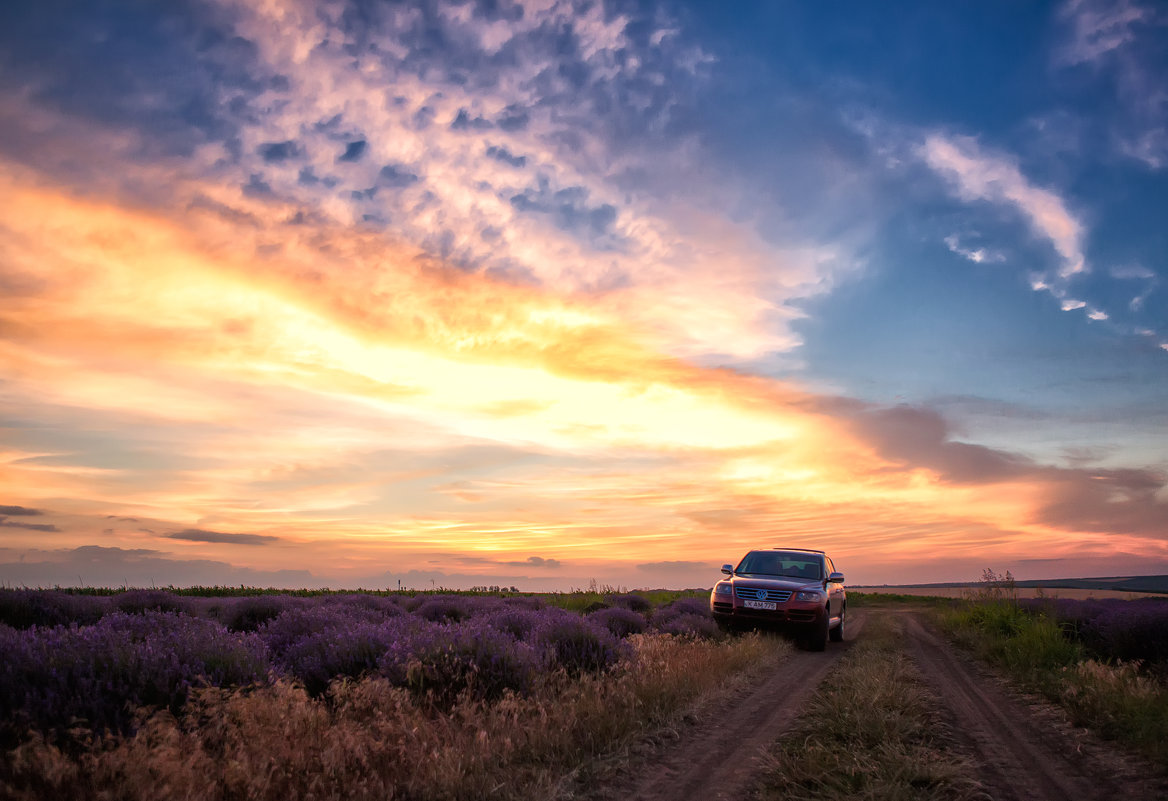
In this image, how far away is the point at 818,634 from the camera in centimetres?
1570

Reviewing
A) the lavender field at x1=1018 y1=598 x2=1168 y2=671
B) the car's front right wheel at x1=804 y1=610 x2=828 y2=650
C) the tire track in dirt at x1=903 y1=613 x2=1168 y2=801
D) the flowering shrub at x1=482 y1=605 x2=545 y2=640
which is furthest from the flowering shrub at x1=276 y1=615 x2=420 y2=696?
the lavender field at x1=1018 y1=598 x2=1168 y2=671

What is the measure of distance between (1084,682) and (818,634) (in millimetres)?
6515

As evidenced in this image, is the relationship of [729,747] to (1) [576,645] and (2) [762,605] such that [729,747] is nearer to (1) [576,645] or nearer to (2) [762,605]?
(1) [576,645]

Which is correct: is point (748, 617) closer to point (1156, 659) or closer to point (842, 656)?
point (842, 656)

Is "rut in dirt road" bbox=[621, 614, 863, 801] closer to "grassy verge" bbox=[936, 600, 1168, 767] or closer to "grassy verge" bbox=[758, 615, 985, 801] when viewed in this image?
"grassy verge" bbox=[758, 615, 985, 801]

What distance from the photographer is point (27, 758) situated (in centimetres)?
458

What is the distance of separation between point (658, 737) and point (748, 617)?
8944mm

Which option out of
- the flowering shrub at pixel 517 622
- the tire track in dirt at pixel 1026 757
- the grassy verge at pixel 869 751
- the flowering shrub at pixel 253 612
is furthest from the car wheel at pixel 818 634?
the flowering shrub at pixel 253 612

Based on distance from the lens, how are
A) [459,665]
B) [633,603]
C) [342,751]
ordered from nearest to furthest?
[342,751]
[459,665]
[633,603]

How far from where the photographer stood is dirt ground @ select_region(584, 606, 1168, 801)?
5.86 metres

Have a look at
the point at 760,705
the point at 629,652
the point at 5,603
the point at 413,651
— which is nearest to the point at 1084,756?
the point at 760,705

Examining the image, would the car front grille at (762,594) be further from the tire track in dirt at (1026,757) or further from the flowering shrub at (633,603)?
the flowering shrub at (633,603)

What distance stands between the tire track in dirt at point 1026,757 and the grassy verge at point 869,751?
0.30m

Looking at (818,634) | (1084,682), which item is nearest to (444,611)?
(818,634)
